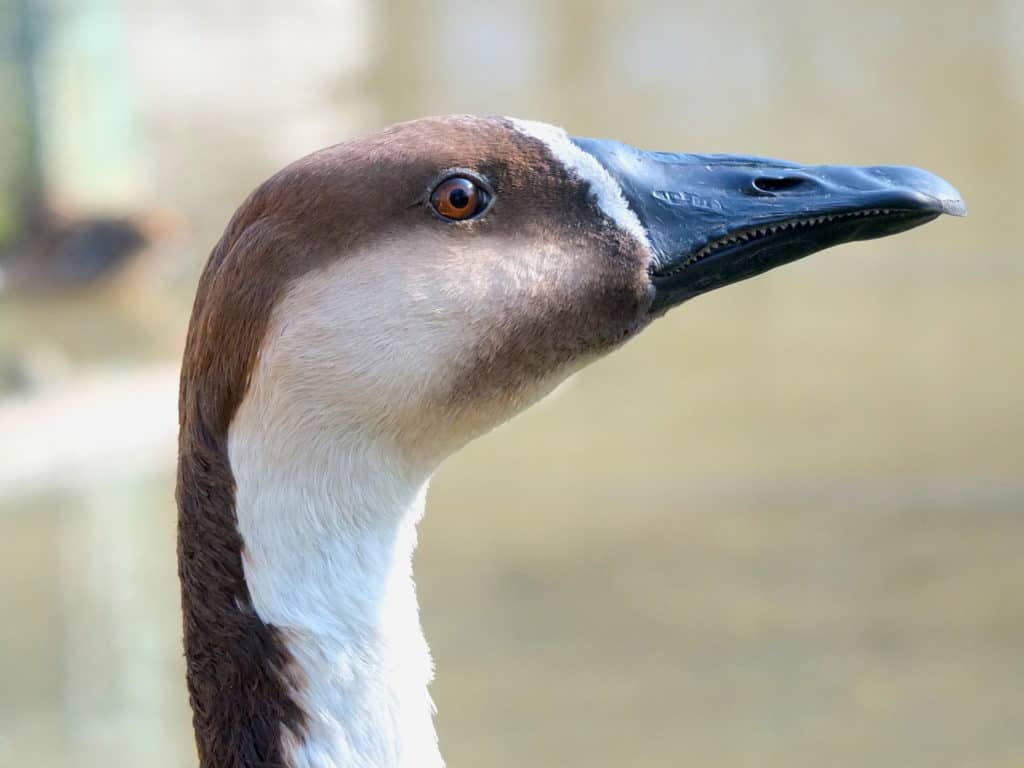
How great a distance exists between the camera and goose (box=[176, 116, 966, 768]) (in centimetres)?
165

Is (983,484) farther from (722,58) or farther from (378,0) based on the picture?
(378,0)

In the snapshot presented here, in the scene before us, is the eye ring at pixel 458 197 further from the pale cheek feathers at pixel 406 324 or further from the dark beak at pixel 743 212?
the dark beak at pixel 743 212

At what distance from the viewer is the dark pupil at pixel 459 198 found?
5.62 ft

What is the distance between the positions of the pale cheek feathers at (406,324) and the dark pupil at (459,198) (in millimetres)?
43

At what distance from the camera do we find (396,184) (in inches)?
66.6

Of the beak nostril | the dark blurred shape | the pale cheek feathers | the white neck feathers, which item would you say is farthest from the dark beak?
the dark blurred shape

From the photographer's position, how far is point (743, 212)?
1.79 metres

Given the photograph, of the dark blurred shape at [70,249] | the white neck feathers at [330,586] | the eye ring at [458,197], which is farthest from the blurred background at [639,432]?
the eye ring at [458,197]

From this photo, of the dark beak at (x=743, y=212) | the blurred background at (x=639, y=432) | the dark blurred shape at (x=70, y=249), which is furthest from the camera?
the dark blurred shape at (x=70, y=249)

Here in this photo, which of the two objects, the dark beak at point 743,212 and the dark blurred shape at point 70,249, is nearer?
the dark beak at point 743,212

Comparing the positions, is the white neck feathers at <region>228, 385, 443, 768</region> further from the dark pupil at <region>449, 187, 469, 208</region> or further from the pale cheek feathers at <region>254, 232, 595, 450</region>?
the dark pupil at <region>449, 187, 469, 208</region>

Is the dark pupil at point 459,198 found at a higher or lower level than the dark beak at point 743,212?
higher

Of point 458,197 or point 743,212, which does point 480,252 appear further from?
point 743,212

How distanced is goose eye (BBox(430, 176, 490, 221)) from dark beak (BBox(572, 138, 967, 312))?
180 millimetres
